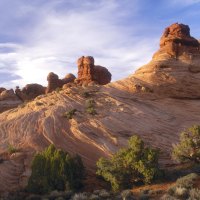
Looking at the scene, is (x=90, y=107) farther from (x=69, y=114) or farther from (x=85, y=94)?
(x=85, y=94)

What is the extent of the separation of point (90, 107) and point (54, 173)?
9.81 m

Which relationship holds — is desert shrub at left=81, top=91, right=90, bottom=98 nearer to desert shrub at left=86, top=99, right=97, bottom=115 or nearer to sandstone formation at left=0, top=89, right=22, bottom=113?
desert shrub at left=86, top=99, right=97, bottom=115

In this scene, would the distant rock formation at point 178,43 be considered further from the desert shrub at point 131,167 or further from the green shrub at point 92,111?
the desert shrub at point 131,167

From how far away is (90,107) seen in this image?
32000mm

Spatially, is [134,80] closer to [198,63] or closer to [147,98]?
[147,98]

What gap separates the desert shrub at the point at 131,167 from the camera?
72.7 feet

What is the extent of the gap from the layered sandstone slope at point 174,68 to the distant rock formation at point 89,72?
20.0 ft

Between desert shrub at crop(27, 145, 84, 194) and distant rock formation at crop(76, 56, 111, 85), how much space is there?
1829cm

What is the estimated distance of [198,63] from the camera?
35.8 metres

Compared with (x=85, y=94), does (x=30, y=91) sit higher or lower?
higher

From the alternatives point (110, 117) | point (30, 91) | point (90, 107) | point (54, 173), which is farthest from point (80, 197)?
point (30, 91)

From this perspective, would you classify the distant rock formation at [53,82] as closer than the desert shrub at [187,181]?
No

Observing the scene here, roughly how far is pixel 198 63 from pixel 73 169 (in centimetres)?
1696

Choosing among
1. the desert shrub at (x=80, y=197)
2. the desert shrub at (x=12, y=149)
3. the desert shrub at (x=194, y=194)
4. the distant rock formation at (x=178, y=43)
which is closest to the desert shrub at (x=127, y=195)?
the desert shrub at (x=80, y=197)
